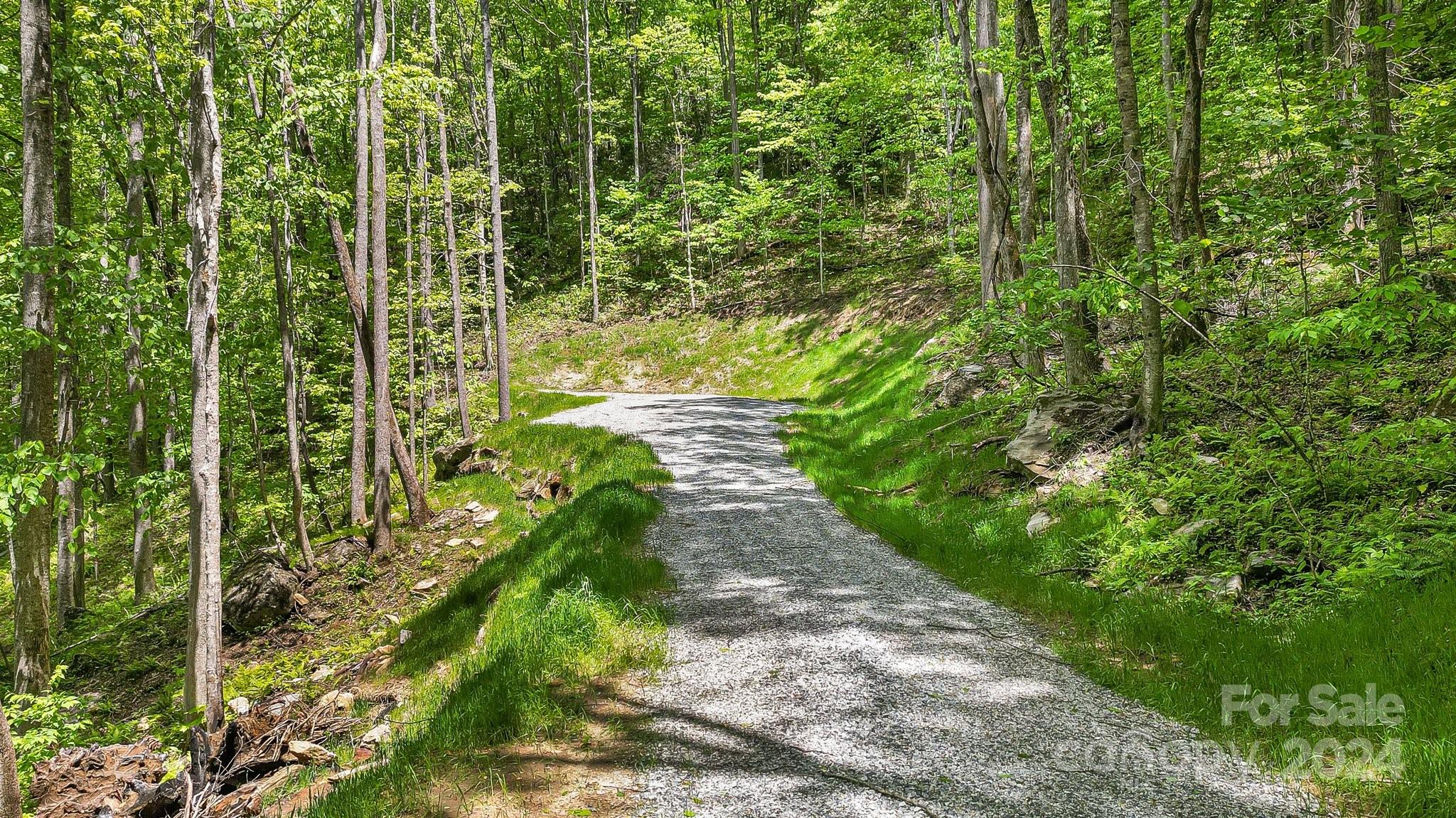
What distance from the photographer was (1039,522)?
6703 mm

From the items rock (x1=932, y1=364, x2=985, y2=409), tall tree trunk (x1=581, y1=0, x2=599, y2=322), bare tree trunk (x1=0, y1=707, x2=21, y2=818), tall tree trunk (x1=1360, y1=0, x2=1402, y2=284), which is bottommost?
bare tree trunk (x1=0, y1=707, x2=21, y2=818)

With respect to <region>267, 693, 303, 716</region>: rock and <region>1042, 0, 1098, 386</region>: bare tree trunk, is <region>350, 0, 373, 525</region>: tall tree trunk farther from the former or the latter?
<region>1042, 0, 1098, 386</region>: bare tree trunk

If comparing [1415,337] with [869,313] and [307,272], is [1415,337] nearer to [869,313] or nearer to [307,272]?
[869,313]

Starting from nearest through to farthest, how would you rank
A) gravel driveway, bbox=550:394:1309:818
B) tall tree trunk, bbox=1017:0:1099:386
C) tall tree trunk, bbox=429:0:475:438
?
gravel driveway, bbox=550:394:1309:818 < tall tree trunk, bbox=1017:0:1099:386 < tall tree trunk, bbox=429:0:475:438

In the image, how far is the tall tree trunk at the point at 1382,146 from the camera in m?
4.54

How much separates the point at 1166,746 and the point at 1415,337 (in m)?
Answer: 5.95

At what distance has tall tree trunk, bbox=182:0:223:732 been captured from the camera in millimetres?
5402

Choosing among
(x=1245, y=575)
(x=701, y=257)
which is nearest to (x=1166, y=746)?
(x=1245, y=575)

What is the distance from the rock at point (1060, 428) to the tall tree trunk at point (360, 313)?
980 cm

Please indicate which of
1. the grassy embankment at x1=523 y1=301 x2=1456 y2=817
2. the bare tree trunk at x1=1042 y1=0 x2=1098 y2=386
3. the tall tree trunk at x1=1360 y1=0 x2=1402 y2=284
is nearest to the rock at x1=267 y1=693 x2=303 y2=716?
the grassy embankment at x1=523 y1=301 x2=1456 y2=817

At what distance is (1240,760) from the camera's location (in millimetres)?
3176

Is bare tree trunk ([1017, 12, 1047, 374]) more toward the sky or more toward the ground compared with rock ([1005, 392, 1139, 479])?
more toward the sky

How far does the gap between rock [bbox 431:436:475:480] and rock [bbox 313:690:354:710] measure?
9335 millimetres

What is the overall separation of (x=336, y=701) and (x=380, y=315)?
6670mm
